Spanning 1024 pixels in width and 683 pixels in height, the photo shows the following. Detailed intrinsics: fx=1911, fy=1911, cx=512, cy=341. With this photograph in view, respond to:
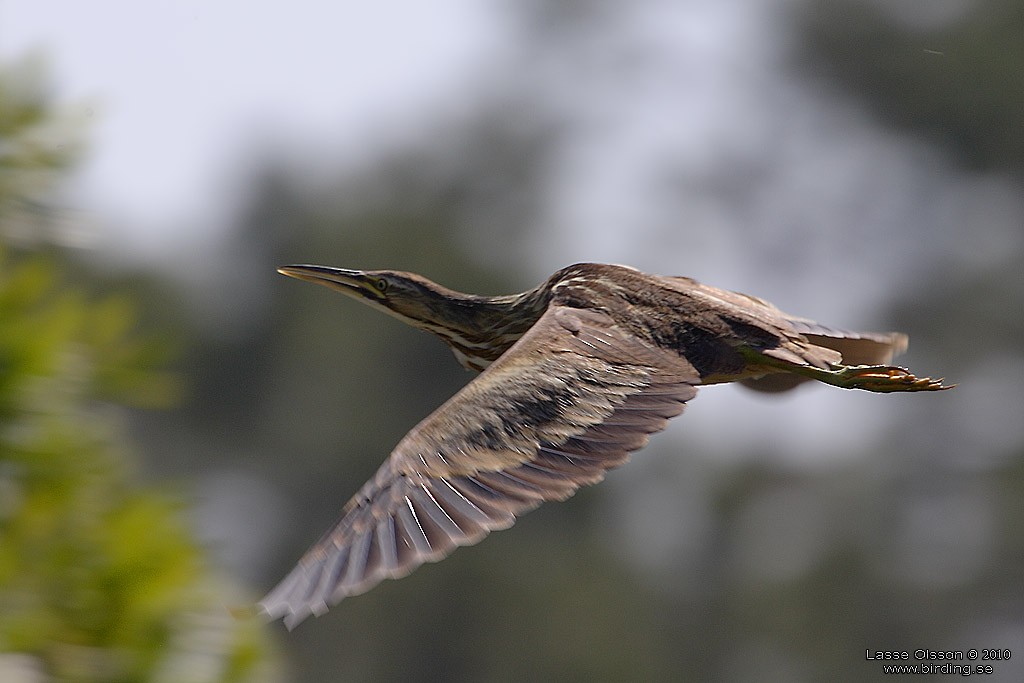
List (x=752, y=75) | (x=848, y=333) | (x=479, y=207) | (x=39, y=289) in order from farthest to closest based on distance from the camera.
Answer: (x=479, y=207) → (x=752, y=75) → (x=848, y=333) → (x=39, y=289)

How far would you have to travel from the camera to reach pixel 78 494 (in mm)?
2861

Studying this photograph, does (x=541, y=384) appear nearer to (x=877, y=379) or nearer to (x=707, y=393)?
(x=877, y=379)

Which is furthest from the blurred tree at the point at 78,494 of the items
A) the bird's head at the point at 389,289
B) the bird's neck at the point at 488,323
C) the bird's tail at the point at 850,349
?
the bird's tail at the point at 850,349

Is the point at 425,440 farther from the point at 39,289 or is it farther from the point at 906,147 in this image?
the point at 906,147

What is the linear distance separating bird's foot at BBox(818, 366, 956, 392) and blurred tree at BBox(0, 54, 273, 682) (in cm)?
267

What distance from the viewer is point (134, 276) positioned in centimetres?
2873

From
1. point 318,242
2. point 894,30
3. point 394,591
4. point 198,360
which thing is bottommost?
point 394,591

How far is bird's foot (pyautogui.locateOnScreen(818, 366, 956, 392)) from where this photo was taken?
5.27m

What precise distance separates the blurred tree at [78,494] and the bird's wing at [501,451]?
75cm

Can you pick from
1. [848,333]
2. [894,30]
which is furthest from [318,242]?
[848,333]

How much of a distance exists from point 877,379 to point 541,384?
1.15 m

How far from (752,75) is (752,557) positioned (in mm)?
7224

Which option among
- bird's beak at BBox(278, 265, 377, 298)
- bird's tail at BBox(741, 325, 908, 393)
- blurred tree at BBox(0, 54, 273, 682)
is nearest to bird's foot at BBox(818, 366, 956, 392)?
bird's tail at BBox(741, 325, 908, 393)

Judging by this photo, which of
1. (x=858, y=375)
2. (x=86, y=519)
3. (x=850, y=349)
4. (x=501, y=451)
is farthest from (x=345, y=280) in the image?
(x=86, y=519)
